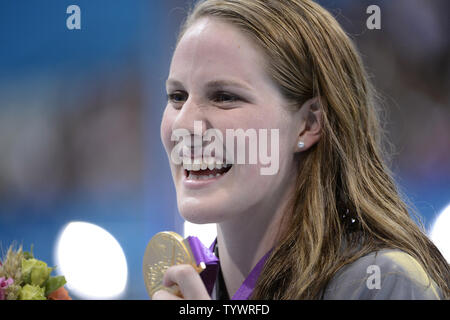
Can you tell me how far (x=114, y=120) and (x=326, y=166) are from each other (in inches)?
65.2

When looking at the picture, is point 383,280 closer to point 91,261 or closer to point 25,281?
point 25,281

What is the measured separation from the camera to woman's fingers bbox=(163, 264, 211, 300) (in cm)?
124

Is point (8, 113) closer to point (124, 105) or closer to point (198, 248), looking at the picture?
point (124, 105)

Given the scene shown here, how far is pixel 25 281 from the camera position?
137cm

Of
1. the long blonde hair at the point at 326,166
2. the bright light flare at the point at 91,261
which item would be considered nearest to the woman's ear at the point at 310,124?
the long blonde hair at the point at 326,166

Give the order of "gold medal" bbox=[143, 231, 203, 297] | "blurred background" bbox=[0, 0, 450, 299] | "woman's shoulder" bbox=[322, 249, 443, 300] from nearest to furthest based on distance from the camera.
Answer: "woman's shoulder" bbox=[322, 249, 443, 300] → "gold medal" bbox=[143, 231, 203, 297] → "blurred background" bbox=[0, 0, 450, 299]

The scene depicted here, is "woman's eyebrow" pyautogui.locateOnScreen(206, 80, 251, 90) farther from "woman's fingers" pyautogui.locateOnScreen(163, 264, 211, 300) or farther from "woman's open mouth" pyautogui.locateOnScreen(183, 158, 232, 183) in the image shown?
"woman's fingers" pyautogui.locateOnScreen(163, 264, 211, 300)

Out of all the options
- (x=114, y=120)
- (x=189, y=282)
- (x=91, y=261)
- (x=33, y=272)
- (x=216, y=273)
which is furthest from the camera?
(x=114, y=120)

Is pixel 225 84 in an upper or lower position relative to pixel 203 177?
upper

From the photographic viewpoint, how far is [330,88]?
148cm

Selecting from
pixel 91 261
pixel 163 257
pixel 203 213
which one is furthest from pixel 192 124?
pixel 91 261

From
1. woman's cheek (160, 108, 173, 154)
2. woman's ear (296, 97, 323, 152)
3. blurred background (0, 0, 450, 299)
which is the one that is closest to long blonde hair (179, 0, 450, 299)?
woman's ear (296, 97, 323, 152)

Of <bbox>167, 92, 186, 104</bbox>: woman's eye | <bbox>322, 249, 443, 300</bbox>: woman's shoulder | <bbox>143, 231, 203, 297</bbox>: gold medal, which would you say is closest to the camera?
<bbox>322, 249, 443, 300</bbox>: woman's shoulder

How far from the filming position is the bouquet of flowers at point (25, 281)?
1.31 m
